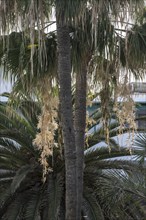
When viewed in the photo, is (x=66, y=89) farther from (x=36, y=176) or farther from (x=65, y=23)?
(x=36, y=176)

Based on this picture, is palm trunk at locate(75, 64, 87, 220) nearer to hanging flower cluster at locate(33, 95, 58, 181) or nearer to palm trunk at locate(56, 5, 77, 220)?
hanging flower cluster at locate(33, 95, 58, 181)

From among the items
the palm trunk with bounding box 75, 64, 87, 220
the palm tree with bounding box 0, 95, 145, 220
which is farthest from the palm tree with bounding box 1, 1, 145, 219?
the palm tree with bounding box 0, 95, 145, 220

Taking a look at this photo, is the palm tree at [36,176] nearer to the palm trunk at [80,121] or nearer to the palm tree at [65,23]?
the palm trunk at [80,121]

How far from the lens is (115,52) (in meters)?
6.10

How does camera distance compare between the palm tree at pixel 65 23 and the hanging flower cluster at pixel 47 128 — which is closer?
the palm tree at pixel 65 23

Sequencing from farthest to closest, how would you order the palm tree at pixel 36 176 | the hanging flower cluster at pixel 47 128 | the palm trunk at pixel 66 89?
the palm tree at pixel 36 176
the hanging flower cluster at pixel 47 128
the palm trunk at pixel 66 89

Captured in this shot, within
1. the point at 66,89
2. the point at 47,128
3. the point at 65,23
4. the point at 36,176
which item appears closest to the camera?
the point at 65,23

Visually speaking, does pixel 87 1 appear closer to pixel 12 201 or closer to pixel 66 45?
pixel 66 45

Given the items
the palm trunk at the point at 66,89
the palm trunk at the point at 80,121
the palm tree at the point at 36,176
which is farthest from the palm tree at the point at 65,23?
the palm tree at the point at 36,176

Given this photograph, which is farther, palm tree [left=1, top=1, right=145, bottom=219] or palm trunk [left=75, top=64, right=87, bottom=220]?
palm trunk [left=75, top=64, right=87, bottom=220]

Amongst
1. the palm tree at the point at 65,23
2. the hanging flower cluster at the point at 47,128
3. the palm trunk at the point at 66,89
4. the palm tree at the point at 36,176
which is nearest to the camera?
the palm tree at the point at 65,23

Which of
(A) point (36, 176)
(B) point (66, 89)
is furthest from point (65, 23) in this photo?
(A) point (36, 176)

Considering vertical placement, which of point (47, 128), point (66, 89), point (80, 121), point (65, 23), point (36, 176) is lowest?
point (36, 176)

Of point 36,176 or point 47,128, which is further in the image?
point 36,176
